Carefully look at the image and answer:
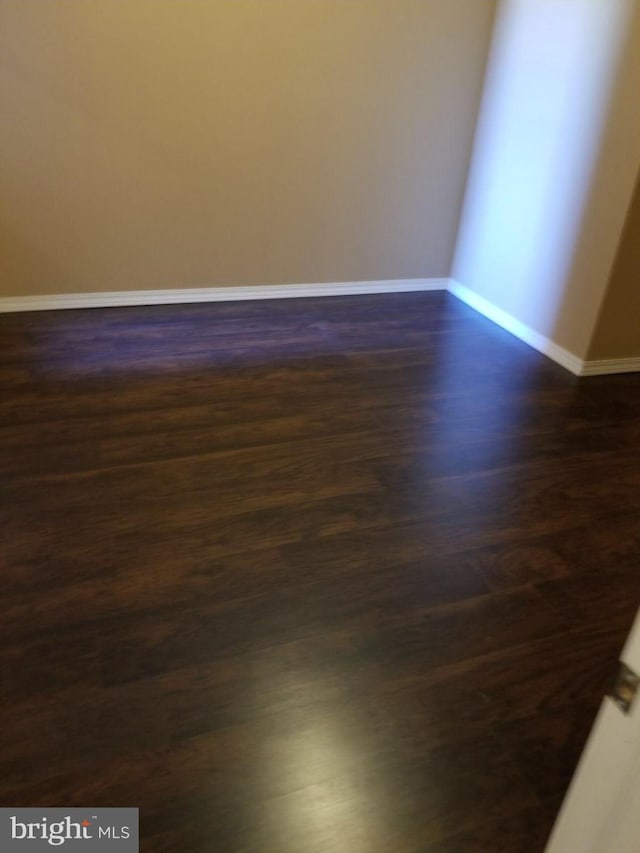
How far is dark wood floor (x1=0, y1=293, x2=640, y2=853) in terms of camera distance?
1.37 metres

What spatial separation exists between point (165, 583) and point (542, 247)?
Answer: 2647 mm

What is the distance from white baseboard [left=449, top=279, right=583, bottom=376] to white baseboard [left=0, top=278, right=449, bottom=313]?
24 centimetres

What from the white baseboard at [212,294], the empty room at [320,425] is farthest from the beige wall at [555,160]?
the white baseboard at [212,294]

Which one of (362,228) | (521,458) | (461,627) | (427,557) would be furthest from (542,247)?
(461,627)

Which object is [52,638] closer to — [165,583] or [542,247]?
[165,583]

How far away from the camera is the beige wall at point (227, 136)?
3152mm

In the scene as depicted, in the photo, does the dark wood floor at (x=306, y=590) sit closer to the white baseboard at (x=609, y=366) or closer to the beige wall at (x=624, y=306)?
the white baseboard at (x=609, y=366)

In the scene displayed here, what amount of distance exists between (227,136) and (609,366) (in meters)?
2.26

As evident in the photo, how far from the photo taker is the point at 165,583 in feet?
6.07

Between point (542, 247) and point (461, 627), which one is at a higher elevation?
point (542, 247)

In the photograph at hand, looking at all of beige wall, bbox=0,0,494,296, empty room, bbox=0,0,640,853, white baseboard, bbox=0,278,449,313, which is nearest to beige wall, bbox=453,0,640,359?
empty room, bbox=0,0,640,853

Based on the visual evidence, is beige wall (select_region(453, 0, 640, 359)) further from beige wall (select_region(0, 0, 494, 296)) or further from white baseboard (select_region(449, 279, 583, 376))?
beige wall (select_region(0, 0, 494, 296))

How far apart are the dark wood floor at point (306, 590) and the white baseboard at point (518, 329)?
0.17m

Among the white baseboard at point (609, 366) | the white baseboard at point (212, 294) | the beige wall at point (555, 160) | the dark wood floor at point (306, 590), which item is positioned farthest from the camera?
the white baseboard at point (212, 294)
